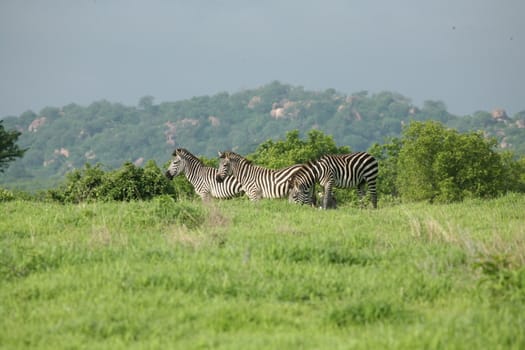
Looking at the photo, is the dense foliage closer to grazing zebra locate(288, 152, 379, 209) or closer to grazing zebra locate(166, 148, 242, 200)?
grazing zebra locate(166, 148, 242, 200)

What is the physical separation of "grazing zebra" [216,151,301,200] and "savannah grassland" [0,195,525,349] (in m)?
7.34

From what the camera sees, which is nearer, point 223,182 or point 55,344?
point 55,344

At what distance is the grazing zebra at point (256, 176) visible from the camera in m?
19.2

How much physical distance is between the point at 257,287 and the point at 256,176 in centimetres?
1199

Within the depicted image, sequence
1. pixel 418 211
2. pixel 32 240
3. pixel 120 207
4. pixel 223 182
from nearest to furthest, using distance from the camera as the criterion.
→ pixel 32 240
pixel 120 207
pixel 418 211
pixel 223 182

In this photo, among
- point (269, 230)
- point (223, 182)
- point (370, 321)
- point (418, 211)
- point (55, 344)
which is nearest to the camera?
point (55, 344)

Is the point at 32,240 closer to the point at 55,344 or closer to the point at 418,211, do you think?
the point at 55,344

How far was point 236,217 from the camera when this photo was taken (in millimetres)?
12891

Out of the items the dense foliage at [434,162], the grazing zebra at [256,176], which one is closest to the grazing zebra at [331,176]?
the grazing zebra at [256,176]

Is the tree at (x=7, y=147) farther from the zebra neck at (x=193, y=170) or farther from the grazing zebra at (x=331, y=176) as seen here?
the grazing zebra at (x=331, y=176)

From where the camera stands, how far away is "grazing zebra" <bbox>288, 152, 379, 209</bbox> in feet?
59.4

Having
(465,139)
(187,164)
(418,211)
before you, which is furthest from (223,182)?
(465,139)

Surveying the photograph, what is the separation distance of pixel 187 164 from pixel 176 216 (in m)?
10.7

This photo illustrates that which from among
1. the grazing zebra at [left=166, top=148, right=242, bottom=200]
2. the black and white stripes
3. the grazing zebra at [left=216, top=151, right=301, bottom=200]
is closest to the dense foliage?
the grazing zebra at [left=166, top=148, right=242, bottom=200]
